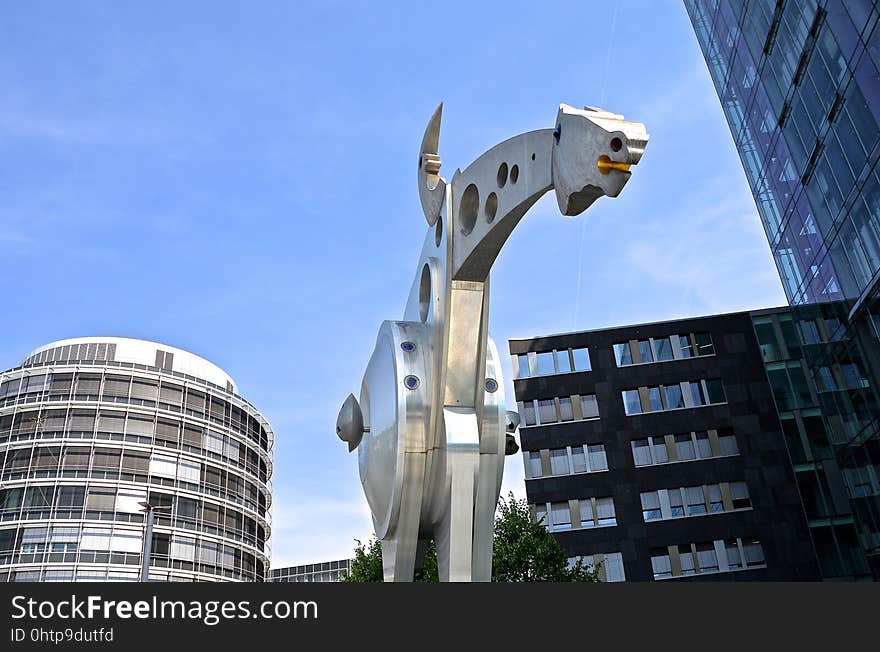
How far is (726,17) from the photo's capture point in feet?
99.7

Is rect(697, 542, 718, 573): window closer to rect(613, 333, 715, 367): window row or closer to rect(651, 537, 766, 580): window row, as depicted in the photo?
rect(651, 537, 766, 580): window row

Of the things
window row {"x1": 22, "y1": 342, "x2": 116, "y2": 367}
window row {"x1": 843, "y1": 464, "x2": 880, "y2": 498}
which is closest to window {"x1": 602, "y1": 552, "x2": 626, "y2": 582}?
window row {"x1": 843, "y1": 464, "x2": 880, "y2": 498}

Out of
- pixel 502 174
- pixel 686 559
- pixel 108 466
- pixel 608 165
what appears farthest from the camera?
pixel 108 466

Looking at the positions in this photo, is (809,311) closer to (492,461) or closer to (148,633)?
(492,461)

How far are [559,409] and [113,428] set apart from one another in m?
29.7

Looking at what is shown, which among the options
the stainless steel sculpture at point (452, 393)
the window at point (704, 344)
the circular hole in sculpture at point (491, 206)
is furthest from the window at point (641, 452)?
the circular hole in sculpture at point (491, 206)

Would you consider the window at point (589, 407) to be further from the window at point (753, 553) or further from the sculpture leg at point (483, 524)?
the sculpture leg at point (483, 524)

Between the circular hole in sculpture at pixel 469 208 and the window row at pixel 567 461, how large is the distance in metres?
33.3

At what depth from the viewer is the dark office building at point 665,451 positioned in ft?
130

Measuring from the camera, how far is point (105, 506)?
51219mm

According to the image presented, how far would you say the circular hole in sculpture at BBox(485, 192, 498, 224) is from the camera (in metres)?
9.64

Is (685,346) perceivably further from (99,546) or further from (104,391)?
(104,391)

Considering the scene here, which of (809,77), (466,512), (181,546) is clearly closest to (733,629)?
(466,512)

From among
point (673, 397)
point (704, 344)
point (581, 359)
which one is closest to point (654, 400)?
point (673, 397)
